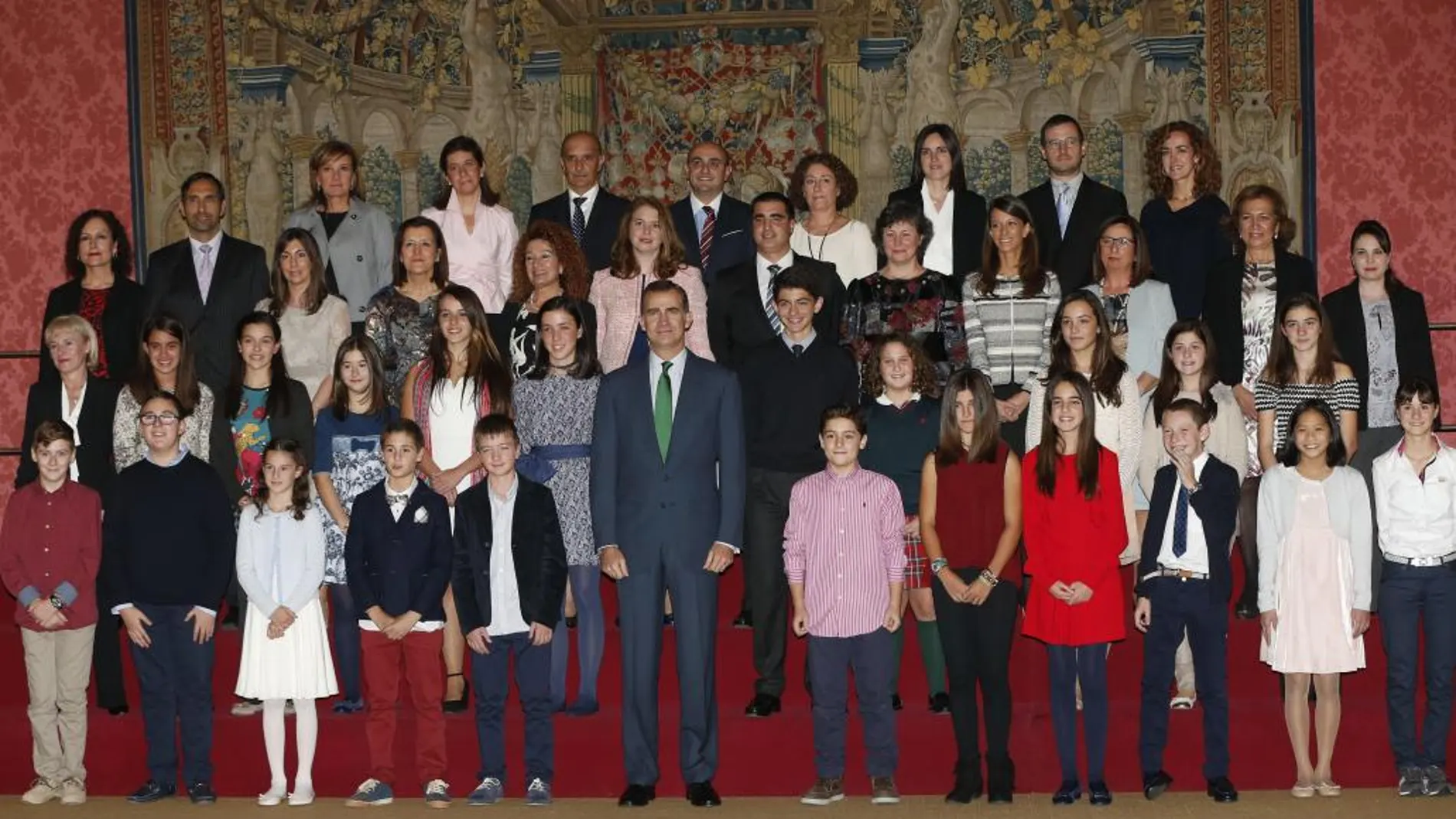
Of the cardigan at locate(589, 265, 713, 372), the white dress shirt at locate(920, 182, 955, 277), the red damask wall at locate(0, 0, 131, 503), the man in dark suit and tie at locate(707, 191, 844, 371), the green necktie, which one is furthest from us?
the red damask wall at locate(0, 0, 131, 503)

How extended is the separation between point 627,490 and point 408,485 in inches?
29.2

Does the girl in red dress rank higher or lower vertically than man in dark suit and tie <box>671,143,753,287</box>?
lower

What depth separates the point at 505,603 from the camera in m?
6.31

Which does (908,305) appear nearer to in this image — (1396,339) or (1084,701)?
(1084,701)

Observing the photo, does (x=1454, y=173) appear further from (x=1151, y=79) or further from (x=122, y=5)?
(x=122, y=5)

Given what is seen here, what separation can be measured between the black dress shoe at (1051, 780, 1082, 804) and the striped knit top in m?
1.43

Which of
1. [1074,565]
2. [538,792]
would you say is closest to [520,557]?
A: [538,792]

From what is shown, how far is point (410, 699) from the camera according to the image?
23.1ft

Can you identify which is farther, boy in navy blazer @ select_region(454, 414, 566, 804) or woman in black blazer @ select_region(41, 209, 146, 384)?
woman in black blazer @ select_region(41, 209, 146, 384)

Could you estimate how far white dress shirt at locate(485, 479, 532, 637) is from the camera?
6.30 meters

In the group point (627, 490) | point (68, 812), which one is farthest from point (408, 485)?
point (68, 812)

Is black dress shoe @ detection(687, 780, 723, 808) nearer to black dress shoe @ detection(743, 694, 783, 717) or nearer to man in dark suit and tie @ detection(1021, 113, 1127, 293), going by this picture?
black dress shoe @ detection(743, 694, 783, 717)

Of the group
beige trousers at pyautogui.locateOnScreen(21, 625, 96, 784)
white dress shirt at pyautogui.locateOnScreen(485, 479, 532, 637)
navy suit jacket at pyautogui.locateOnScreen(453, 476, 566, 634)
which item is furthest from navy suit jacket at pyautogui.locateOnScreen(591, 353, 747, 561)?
beige trousers at pyautogui.locateOnScreen(21, 625, 96, 784)

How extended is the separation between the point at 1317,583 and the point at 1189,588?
0.44 meters
